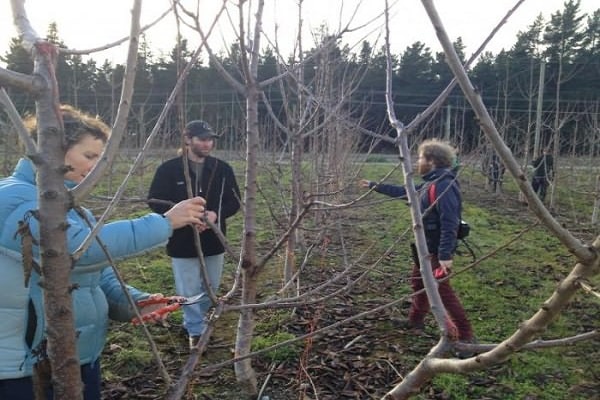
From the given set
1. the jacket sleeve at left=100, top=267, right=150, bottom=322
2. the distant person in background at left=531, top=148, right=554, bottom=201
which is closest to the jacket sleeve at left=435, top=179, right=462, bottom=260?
the jacket sleeve at left=100, top=267, right=150, bottom=322

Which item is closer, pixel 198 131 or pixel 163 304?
pixel 163 304

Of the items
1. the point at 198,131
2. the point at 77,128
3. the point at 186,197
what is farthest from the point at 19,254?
the point at 198,131

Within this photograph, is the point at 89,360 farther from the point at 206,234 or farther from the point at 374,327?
the point at 374,327

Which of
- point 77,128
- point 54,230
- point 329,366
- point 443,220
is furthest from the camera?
point 443,220

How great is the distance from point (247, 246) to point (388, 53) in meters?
0.93

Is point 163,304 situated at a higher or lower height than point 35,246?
lower

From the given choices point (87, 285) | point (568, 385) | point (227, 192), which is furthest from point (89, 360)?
point (568, 385)

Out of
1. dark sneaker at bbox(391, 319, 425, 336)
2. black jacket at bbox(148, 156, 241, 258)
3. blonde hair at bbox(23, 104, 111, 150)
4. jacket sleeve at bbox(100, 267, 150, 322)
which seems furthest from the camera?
dark sneaker at bbox(391, 319, 425, 336)

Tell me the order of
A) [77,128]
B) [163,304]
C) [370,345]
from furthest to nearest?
[370,345] → [163,304] → [77,128]

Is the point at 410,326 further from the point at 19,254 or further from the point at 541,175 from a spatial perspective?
the point at 541,175

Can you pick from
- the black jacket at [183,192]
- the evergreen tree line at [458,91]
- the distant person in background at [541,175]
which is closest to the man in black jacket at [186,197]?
the black jacket at [183,192]

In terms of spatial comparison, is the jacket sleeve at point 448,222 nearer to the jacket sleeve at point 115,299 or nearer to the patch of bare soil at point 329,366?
the patch of bare soil at point 329,366

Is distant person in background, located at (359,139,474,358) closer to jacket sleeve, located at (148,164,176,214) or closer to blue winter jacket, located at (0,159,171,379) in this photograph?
jacket sleeve, located at (148,164,176,214)

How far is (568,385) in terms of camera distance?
11.1 ft
